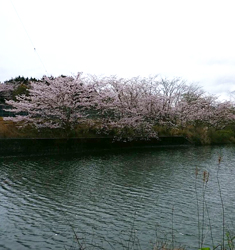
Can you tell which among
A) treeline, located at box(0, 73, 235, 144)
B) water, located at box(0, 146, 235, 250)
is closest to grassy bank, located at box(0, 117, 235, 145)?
treeline, located at box(0, 73, 235, 144)

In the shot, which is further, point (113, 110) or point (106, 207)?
point (113, 110)

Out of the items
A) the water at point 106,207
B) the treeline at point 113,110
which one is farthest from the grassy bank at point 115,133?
the water at point 106,207

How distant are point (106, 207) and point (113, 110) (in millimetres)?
22784

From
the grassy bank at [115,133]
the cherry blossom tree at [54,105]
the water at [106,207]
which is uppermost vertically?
the cherry blossom tree at [54,105]

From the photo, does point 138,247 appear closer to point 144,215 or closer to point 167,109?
point 144,215

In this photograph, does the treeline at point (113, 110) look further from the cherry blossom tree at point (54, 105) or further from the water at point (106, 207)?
the water at point (106, 207)

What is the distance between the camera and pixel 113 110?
32625 millimetres

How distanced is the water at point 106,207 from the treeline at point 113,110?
11.4m

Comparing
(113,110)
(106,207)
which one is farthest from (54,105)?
(106,207)

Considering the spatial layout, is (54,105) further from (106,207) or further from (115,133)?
(106,207)

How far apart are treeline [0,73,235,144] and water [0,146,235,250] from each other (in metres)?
11.4

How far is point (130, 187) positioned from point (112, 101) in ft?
66.4

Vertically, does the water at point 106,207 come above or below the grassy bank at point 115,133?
below

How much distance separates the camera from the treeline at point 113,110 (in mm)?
28656
